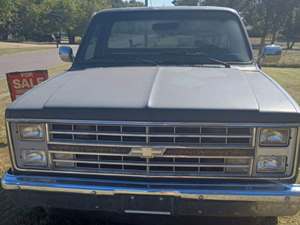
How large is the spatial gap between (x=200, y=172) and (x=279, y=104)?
745mm

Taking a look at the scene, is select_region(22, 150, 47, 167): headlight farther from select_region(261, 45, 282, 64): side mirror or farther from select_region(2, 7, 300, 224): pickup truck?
select_region(261, 45, 282, 64): side mirror

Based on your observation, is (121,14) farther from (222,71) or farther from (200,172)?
(200,172)

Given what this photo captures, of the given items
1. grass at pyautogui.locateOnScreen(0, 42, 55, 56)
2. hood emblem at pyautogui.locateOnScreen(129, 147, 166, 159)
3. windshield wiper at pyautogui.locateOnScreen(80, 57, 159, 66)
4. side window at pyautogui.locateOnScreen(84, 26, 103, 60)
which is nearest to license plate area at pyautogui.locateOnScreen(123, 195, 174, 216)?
hood emblem at pyautogui.locateOnScreen(129, 147, 166, 159)

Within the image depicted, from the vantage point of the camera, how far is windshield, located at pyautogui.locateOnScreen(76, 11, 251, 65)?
4.37 metres

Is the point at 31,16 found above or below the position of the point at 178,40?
below

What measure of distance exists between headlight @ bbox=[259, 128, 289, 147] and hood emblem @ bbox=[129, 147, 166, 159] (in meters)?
0.69

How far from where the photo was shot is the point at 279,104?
3.02 m

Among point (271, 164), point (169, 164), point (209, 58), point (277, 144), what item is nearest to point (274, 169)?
point (271, 164)

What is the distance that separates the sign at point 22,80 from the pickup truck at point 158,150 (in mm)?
2901

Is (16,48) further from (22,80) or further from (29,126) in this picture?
(29,126)

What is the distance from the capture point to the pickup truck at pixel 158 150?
292 cm

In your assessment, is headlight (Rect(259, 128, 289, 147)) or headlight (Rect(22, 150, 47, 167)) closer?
headlight (Rect(259, 128, 289, 147))

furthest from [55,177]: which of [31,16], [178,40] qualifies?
[31,16]

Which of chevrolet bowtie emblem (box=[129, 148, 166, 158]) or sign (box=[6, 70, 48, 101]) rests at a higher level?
chevrolet bowtie emblem (box=[129, 148, 166, 158])
